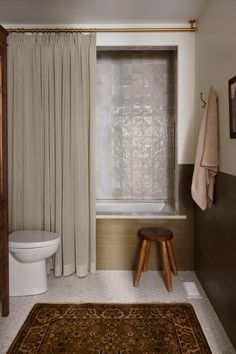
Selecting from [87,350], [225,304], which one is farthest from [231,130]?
[87,350]

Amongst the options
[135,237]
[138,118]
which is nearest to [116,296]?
[135,237]

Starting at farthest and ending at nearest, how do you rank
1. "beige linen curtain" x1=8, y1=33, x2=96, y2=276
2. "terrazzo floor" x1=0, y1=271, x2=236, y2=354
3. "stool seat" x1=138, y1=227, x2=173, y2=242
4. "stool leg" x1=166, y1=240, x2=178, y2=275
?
"beige linen curtain" x1=8, y1=33, x2=96, y2=276 → "stool leg" x1=166, y1=240, x2=178, y2=275 → "stool seat" x1=138, y1=227, x2=173, y2=242 → "terrazzo floor" x1=0, y1=271, x2=236, y2=354

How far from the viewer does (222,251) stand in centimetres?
250

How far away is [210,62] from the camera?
2.90 meters

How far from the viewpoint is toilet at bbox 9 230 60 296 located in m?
2.97

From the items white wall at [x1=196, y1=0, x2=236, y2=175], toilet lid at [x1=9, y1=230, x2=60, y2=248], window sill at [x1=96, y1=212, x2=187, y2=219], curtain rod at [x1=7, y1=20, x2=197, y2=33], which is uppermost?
curtain rod at [x1=7, y1=20, x2=197, y2=33]

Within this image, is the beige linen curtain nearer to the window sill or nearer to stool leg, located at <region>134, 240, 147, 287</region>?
the window sill

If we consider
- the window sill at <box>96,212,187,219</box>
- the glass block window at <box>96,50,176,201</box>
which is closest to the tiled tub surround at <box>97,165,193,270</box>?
the window sill at <box>96,212,187,219</box>

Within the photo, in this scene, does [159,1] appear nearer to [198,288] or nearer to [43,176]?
[43,176]

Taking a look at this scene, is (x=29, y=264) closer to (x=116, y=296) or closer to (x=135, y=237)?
(x=116, y=296)

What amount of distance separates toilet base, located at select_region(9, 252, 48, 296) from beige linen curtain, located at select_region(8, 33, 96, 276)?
41 cm

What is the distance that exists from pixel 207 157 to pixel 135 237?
1.34m

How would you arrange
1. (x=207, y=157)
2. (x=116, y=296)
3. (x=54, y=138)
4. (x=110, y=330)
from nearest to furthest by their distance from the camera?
1. (x=110, y=330)
2. (x=207, y=157)
3. (x=116, y=296)
4. (x=54, y=138)

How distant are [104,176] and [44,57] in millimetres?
1464
